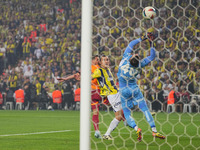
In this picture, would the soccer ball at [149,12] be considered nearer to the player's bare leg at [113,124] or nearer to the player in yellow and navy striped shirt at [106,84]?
the player in yellow and navy striped shirt at [106,84]

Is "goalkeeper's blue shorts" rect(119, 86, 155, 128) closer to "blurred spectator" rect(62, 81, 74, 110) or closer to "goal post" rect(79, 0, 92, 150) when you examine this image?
"goal post" rect(79, 0, 92, 150)

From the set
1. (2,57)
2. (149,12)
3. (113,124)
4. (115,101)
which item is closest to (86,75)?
(149,12)

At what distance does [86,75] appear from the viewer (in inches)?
116

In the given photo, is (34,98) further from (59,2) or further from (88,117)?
(88,117)

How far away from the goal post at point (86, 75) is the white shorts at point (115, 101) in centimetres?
302

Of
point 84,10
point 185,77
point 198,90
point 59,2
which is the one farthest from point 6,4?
point 84,10

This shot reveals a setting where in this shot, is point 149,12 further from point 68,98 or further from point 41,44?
point 41,44

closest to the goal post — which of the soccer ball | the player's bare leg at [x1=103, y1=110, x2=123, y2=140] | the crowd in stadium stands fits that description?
the soccer ball

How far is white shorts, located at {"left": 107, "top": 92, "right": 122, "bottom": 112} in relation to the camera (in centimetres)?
598

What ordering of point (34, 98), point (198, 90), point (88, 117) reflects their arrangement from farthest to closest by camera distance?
point (34, 98), point (198, 90), point (88, 117)

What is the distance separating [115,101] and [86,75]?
10.3 feet

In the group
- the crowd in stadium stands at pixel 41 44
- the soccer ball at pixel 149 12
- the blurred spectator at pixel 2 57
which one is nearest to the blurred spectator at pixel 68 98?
the crowd in stadium stands at pixel 41 44

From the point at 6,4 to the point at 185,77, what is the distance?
12.6 meters

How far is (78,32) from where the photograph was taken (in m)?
17.3
